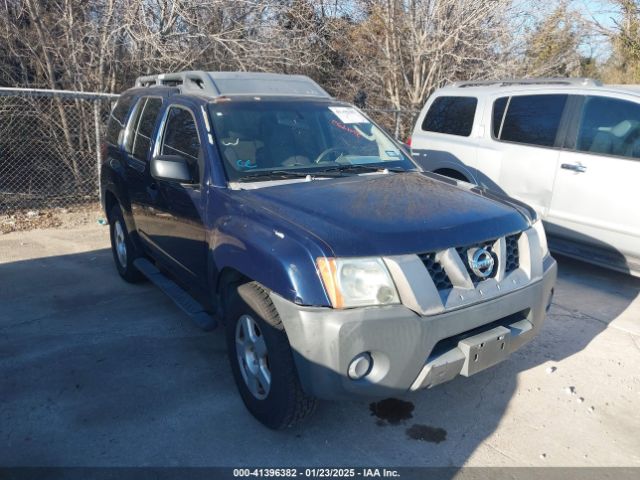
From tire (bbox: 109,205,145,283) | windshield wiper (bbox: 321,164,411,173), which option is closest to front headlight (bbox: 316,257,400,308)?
windshield wiper (bbox: 321,164,411,173)

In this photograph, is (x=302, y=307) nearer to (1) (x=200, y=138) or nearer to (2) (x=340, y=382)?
(2) (x=340, y=382)

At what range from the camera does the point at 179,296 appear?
4.11 m

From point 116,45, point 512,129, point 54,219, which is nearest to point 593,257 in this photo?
point 512,129

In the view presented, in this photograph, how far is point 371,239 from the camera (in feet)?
8.50

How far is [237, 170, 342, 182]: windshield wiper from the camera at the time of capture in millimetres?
3430

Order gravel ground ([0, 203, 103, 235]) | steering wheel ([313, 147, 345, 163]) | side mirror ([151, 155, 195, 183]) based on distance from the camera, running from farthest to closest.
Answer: gravel ground ([0, 203, 103, 235]) < steering wheel ([313, 147, 345, 163]) < side mirror ([151, 155, 195, 183])

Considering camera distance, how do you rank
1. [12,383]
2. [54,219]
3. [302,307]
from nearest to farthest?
[302,307], [12,383], [54,219]

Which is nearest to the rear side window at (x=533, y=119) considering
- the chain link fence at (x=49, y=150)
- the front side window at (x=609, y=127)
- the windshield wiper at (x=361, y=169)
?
the front side window at (x=609, y=127)

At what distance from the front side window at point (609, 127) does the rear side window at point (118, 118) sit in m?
4.57

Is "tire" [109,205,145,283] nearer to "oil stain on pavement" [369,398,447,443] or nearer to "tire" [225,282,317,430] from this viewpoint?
"tire" [225,282,317,430]

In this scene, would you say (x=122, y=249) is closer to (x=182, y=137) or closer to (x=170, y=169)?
(x=182, y=137)

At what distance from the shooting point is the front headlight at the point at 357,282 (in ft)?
8.25

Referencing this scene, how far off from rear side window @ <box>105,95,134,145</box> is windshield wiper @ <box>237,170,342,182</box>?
93.3 inches

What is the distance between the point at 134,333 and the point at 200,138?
1741 millimetres
